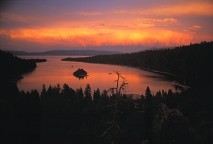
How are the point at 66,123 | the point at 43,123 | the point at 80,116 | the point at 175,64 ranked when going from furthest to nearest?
the point at 175,64 < the point at 80,116 < the point at 66,123 < the point at 43,123

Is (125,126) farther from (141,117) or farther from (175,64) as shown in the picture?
(175,64)

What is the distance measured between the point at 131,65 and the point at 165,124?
84049 mm

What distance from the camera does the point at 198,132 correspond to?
11742 mm

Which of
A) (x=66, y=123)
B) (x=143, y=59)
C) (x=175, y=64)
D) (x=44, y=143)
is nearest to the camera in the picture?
(x=44, y=143)

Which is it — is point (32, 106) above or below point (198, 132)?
above

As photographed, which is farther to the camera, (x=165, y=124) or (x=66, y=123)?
(x=66, y=123)

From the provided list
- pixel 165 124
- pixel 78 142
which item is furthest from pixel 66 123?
pixel 165 124

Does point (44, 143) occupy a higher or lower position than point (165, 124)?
lower

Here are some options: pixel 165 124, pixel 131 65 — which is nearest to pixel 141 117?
pixel 165 124

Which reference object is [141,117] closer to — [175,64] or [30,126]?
[30,126]

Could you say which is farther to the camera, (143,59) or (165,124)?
(143,59)

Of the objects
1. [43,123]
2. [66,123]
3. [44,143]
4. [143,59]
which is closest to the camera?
[44,143]

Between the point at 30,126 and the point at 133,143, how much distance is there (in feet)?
16.0

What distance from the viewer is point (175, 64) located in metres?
57.8
